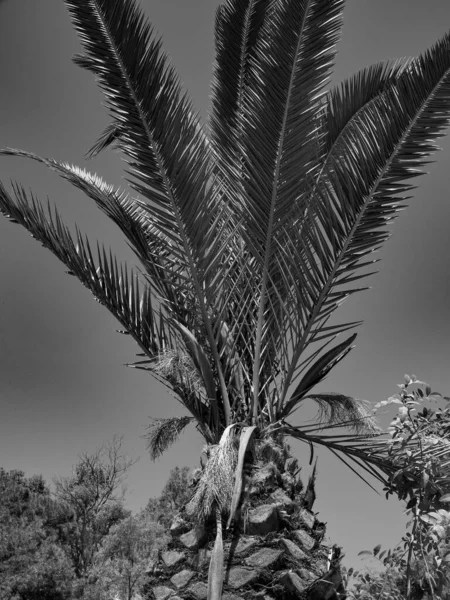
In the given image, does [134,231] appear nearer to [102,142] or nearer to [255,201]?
[255,201]

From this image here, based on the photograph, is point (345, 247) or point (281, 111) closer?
point (345, 247)

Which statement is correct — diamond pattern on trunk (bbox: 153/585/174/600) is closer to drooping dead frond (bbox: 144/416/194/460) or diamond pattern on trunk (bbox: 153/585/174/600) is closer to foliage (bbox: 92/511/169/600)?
drooping dead frond (bbox: 144/416/194/460)

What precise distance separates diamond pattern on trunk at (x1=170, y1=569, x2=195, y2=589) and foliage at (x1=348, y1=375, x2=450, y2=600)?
34.2 inches

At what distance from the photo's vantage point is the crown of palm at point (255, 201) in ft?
10.8

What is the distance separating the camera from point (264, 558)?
2.73 metres

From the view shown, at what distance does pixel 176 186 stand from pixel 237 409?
1.55 m

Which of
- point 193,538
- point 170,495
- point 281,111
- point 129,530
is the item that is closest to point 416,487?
point 193,538

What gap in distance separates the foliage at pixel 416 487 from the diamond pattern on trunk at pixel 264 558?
0.43 metres

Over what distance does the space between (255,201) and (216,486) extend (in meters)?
1.91

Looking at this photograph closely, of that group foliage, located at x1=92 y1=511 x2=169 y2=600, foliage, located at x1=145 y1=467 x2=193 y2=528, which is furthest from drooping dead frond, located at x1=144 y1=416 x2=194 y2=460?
foliage, located at x1=145 y1=467 x2=193 y2=528

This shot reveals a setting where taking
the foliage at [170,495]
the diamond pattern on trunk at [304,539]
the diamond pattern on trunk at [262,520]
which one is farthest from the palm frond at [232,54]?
the foliage at [170,495]

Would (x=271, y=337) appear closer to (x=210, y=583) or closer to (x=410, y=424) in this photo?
(x=410, y=424)

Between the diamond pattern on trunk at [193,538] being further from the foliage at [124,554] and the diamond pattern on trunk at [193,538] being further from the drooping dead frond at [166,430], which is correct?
the foliage at [124,554]

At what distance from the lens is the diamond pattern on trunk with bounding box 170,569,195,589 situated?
2.81 meters
